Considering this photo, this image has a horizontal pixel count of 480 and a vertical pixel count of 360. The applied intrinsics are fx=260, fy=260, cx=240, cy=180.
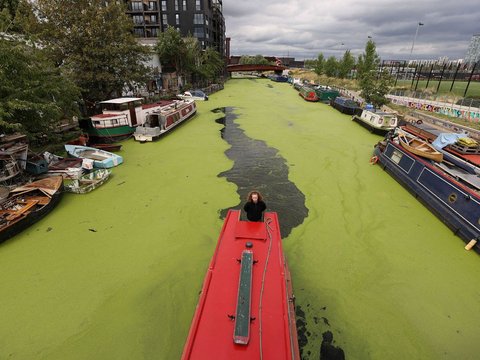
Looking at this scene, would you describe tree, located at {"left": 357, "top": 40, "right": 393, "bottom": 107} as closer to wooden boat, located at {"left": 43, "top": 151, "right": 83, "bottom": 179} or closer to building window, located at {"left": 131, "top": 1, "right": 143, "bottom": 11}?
wooden boat, located at {"left": 43, "top": 151, "right": 83, "bottom": 179}

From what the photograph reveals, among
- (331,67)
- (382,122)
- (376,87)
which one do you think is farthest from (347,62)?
(382,122)

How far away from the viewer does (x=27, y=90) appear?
36.1 ft

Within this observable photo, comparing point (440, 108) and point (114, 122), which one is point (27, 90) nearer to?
point (114, 122)

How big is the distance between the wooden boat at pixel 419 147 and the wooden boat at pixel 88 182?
51.3ft

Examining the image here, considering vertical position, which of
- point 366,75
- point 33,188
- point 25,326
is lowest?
point 25,326

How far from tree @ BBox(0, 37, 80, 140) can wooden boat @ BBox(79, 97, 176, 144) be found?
488cm

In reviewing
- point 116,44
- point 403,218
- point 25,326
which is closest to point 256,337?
point 25,326

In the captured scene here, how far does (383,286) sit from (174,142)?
674 inches

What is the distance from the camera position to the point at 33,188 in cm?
1071

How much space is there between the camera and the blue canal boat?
9.10m

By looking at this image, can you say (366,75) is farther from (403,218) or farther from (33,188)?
(33,188)

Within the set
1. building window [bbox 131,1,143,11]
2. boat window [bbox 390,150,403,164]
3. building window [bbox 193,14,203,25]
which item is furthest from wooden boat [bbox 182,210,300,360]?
building window [bbox 131,1,143,11]

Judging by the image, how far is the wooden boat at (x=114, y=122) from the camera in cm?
1872

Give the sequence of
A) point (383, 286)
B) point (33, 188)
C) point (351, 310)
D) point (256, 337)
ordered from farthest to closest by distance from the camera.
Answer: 1. point (33, 188)
2. point (383, 286)
3. point (351, 310)
4. point (256, 337)
